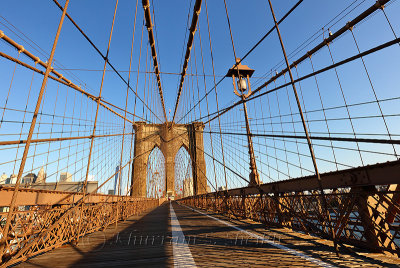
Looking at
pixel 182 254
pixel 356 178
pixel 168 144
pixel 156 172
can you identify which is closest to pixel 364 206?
pixel 356 178

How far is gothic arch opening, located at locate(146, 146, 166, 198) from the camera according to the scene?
93.5 ft

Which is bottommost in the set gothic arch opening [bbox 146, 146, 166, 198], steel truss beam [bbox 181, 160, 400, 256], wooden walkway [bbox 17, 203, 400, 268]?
wooden walkway [bbox 17, 203, 400, 268]

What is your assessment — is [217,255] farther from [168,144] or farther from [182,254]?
[168,144]

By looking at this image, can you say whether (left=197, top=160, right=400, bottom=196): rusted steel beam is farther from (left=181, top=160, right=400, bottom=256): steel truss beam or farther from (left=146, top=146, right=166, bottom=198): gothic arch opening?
(left=146, top=146, right=166, bottom=198): gothic arch opening

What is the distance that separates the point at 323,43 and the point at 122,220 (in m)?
11.7

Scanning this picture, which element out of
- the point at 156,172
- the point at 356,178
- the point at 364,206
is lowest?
the point at 364,206

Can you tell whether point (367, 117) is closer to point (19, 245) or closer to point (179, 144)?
→ point (19, 245)

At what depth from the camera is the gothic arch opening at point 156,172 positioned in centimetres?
2851

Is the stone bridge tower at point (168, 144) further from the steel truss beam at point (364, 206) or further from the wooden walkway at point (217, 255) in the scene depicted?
the steel truss beam at point (364, 206)

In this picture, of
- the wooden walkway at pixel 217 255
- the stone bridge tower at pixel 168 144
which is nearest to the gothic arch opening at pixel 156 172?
the stone bridge tower at pixel 168 144

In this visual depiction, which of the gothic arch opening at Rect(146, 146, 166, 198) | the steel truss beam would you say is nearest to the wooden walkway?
the steel truss beam

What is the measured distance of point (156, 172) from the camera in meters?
32.8

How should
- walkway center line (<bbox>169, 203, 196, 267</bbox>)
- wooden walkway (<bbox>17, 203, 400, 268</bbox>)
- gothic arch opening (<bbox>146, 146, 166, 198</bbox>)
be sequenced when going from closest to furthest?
wooden walkway (<bbox>17, 203, 400, 268</bbox>) → walkway center line (<bbox>169, 203, 196, 267</bbox>) → gothic arch opening (<bbox>146, 146, 166, 198</bbox>)

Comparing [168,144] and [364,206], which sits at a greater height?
[168,144]
